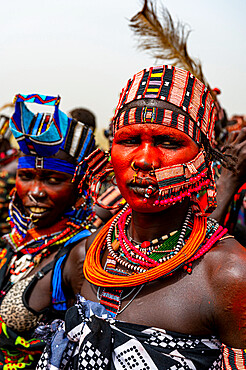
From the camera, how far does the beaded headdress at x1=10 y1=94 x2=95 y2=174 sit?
9.09 ft

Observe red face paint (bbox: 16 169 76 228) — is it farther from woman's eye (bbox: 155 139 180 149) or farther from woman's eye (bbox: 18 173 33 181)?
woman's eye (bbox: 155 139 180 149)

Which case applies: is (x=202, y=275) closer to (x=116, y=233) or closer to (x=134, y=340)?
(x=134, y=340)

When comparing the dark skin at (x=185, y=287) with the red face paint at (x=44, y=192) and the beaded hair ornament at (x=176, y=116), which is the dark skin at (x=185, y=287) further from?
the red face paint at (x=44, y=192)

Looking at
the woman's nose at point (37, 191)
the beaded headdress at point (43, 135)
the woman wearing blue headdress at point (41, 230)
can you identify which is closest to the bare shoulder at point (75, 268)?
the woman wearing blue headdress at point (41, 230)

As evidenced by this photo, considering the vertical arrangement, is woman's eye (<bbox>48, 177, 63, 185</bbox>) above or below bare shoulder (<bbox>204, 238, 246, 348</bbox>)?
above

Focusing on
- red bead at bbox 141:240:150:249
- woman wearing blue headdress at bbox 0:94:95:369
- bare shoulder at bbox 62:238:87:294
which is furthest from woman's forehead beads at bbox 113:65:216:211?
bare shoulder at bbox 62:238:87:294

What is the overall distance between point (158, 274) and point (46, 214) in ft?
4.23

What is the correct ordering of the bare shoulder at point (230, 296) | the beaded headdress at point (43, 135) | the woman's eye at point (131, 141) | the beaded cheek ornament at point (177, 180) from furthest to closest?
the beaded headdress at point (43, 135)
the woman's eye at point (131, 141)
the beaded cheek ornament at point (177, 180)
the bare shoulder at point (230, 296)

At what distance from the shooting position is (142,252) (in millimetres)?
1961

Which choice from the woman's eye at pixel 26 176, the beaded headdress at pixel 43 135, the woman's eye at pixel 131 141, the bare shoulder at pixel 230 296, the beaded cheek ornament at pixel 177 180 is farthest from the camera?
the woman's eye at pixel 26 176

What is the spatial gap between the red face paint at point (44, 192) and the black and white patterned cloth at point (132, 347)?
1.08 metres

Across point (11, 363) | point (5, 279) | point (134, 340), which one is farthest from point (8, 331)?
point (134, 340)

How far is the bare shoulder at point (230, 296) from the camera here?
1581 millimetres

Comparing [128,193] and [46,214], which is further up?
[128,193]
